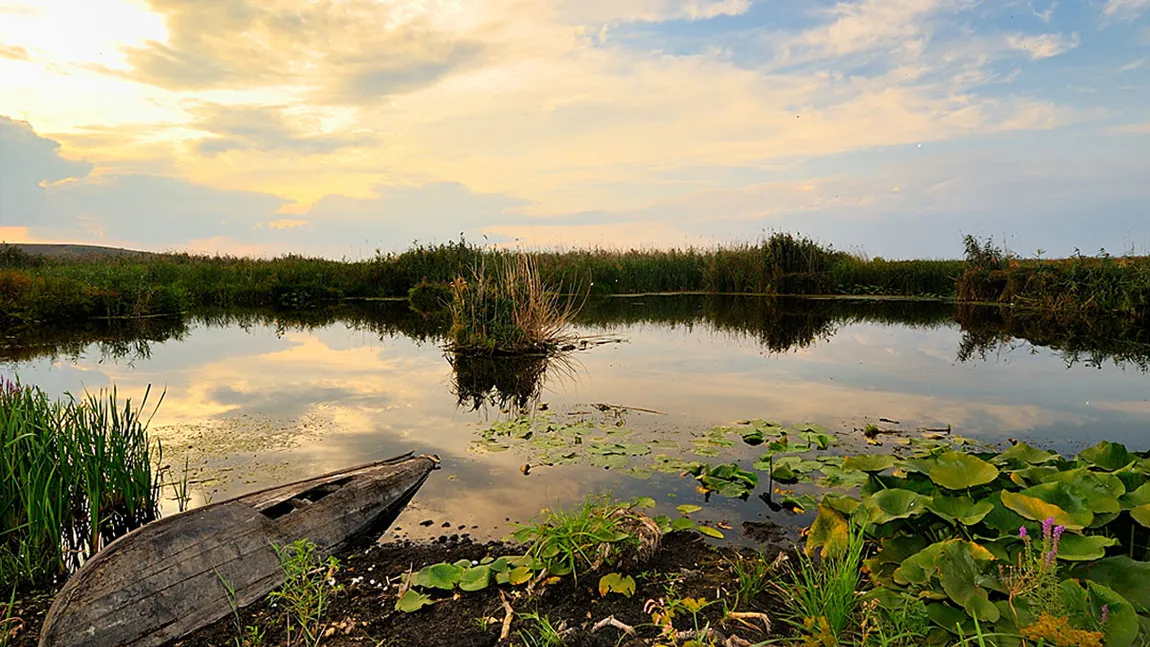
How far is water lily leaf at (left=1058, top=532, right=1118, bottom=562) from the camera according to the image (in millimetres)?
2584

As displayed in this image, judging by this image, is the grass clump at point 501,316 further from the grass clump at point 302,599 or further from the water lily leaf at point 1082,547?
the water lily leaf at point 1082,547

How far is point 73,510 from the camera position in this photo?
410 cm

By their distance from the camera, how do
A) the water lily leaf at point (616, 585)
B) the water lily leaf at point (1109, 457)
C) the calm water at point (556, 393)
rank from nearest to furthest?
the water lily leaf at point (616, 585) → the water lily leaf at point (1109, 457) → the calm water at point (556, 393)

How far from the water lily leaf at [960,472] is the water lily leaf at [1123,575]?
52 cm

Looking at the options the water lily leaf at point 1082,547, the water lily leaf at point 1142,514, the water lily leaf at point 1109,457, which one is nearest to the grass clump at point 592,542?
the water lily leaf at point 1082,547

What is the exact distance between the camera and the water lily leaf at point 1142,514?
2.87 metres

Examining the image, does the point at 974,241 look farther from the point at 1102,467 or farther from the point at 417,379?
the point at 1102,467

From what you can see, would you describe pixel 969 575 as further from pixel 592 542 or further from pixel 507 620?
pixel 507 620

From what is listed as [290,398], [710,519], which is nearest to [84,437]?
[710,519]

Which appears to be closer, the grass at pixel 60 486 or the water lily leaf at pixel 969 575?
the water lily leaf at pixel 969 575

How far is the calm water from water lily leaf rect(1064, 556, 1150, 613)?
72.3 inches

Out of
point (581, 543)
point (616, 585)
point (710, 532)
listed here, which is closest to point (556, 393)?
point (710, 532)

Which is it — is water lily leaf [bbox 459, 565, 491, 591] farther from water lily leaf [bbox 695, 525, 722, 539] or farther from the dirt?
water lily leaf [bbox 695, 525, 722, 539]

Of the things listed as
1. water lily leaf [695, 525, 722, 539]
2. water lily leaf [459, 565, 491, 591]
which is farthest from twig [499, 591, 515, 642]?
water lily leaf [695, 525, 722, 539]
